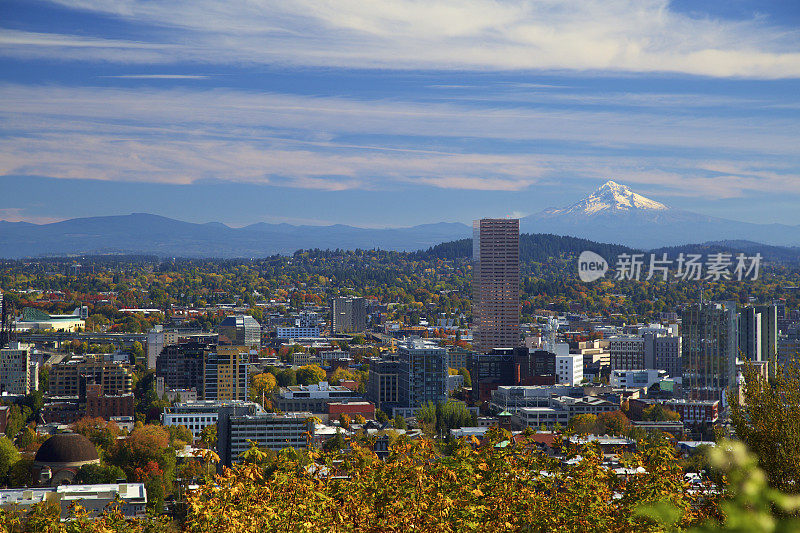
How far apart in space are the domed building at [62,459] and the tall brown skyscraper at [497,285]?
27094mm

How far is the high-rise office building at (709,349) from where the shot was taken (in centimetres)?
3016

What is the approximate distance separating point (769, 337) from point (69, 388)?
2288 cm

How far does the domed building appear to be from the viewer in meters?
18.7

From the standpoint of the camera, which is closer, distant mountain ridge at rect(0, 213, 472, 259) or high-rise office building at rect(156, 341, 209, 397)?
high-rise office building at rect(156, 341, 209, 397)

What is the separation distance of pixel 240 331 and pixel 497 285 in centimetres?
1335

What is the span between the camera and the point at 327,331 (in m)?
63.4

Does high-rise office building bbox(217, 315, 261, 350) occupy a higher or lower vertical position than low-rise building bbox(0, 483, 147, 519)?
higher

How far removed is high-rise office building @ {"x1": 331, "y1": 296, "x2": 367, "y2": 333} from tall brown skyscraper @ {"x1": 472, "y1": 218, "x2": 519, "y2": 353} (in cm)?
1569

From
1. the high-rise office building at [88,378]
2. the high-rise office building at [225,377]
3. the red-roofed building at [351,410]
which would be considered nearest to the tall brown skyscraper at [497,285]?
the high-rise office building at [225,377]

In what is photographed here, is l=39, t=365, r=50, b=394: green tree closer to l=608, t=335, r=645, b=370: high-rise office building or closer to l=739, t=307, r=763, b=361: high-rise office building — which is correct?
l=608, t=335, r=645, b=370: high-rise office building

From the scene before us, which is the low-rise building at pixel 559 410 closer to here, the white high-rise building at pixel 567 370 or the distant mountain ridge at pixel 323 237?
the white high-rise building at pixel 567 370

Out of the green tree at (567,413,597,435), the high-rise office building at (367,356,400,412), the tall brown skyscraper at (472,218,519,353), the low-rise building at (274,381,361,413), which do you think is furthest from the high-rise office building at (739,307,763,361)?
the tall brown skyscraper at (472,218,519,353)

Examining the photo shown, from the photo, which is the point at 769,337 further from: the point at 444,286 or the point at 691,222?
the point at 691,222

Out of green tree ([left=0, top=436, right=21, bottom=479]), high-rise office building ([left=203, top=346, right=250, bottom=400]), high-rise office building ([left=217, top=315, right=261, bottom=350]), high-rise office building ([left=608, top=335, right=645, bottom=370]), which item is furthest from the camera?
high-rise office building ([left=217, top=315, right=261, bottom=350])
